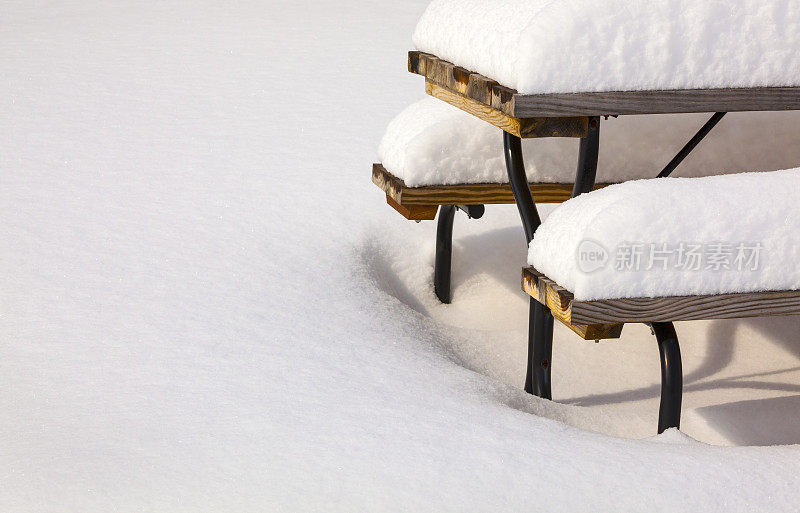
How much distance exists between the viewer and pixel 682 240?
7.34 feet

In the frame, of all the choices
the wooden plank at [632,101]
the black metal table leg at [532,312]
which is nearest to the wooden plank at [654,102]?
the wooden plank at [632,101]

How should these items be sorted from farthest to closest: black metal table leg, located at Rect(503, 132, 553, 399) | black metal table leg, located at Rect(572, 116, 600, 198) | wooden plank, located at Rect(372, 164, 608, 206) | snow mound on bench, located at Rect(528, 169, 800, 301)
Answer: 1. wooden plank, located at Rect(372, 164, 608, 206)
2. black metal table leg, located at Rect(503, 132, 553, 399)
3. black metal table leg, located at Rect(572, 116, 600, 198)
4. snow mound on bench, located at Rect(528, 169, 800, 301)

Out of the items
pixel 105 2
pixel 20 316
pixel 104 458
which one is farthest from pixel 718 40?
pixel 105 2

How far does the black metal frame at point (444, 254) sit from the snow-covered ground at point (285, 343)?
0.06 metres

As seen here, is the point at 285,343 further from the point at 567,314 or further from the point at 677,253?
the point at 677,253

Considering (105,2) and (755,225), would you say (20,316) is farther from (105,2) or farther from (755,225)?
(105,2)

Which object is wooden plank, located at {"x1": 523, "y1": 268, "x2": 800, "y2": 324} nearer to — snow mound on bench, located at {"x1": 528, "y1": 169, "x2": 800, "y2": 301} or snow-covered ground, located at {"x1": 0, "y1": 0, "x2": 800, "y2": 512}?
snow mound on bench, located at {"x1": 528, "y1": 169, "x2": 800, "y2": 301}

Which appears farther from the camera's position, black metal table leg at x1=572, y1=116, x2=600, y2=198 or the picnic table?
black metal table leg at x1=572, y1=116, x2=600, y2=198

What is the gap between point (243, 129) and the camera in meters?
4.80

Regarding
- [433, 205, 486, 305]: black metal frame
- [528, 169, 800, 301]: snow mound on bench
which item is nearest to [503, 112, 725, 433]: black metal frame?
[528, 169, 800, 301]: snow mound on bench

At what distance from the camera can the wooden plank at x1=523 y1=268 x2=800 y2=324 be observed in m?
2.26

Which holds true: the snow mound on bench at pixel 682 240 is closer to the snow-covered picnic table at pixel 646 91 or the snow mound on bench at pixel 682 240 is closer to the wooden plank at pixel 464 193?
the snow-covered picnic table at pixel 646 91

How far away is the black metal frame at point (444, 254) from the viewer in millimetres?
3693

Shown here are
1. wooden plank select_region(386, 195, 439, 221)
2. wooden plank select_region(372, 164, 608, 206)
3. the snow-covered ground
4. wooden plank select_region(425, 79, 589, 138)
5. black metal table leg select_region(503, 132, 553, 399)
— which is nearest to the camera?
the snow-covered ground
